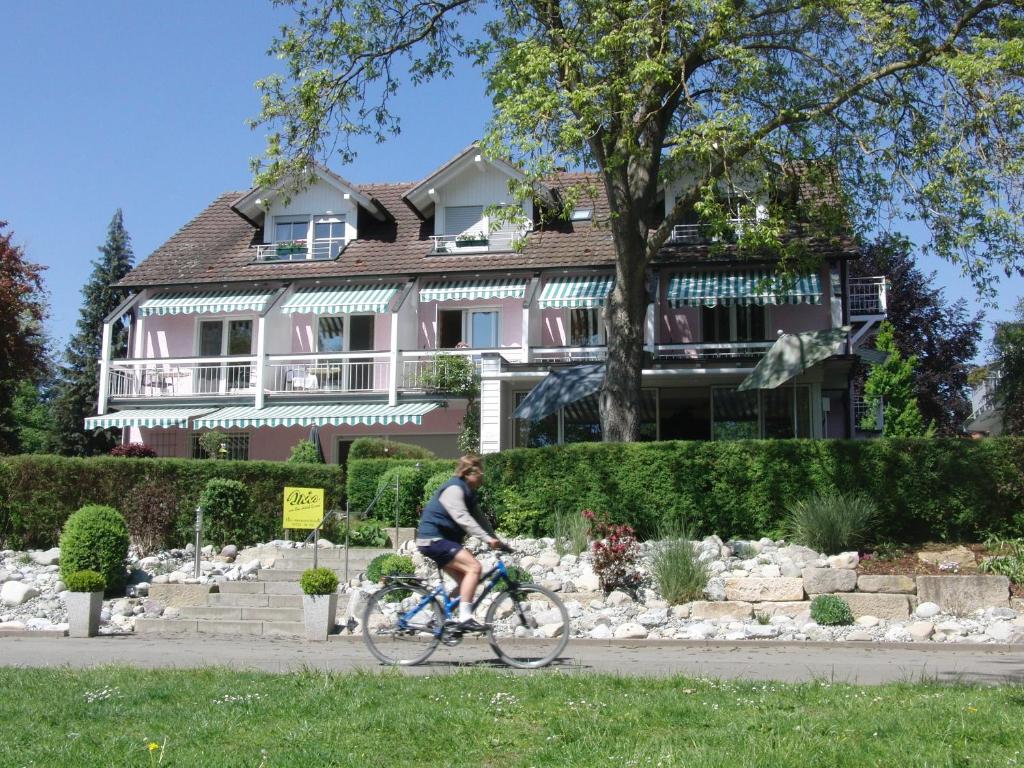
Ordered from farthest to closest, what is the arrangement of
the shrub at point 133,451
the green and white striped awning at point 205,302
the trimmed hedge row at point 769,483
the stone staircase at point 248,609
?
the green and white striped awning at point 205,302, the shrub at point 133,451, the trimmed hedge row at point 769,483, the stone staircase at point 248,609

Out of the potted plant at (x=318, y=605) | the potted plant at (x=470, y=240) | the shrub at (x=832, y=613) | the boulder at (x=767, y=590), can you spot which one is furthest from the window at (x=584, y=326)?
the potted plant at (x=318, y=605)

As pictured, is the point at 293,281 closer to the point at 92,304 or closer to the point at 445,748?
the point at 92,304

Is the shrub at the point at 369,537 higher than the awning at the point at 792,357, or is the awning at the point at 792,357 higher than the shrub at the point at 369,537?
the awning at the point at 792,357

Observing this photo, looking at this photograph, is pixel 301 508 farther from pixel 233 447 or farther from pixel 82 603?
pixel 233 447

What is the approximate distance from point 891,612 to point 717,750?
8996 millimetres

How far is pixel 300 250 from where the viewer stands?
31562 millimetres

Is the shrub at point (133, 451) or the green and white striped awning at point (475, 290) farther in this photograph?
the green and white striped awning at point (475, 290)

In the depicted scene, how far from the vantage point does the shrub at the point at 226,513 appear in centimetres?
1902

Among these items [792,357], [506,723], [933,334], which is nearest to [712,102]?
[792,357]

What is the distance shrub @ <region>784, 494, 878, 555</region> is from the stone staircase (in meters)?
7.03

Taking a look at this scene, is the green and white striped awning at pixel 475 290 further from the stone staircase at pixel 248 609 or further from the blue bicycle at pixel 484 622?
the blue bicycle at pixel 484 622

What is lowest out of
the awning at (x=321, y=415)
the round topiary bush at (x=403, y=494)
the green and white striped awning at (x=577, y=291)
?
the round topiary bush at (x=403, y=494)

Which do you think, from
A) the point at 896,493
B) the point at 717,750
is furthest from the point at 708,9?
the point at 717,750

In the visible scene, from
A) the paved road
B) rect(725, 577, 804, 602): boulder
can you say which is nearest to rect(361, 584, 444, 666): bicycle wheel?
the paved road
